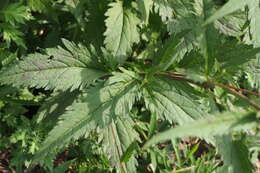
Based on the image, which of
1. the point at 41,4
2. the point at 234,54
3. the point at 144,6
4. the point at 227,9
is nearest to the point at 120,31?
the point at 144,6

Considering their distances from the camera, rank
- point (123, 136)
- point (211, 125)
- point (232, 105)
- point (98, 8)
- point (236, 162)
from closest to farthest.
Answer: point (211, 125), point (236, 162), point (232, 105), point (123, 136), point (98, 8)

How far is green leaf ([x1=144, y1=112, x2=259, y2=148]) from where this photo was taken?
37.5 inches

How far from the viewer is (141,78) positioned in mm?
1815

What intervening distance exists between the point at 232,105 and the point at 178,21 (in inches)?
23.3

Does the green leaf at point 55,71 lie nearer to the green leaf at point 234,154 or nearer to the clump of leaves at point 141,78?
the clump of leaves at point 141,78

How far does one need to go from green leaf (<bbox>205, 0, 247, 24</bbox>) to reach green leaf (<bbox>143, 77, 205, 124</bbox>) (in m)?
0.46

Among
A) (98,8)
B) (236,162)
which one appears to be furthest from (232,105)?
(98,8)

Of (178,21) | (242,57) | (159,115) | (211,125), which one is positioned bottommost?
(159,115)

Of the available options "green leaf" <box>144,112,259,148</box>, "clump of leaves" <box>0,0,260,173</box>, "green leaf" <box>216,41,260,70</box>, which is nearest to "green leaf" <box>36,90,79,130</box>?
"clump of leaves" <box>0,0,260,173</box>

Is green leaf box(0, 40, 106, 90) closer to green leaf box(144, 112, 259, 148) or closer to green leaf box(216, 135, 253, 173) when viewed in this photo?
green leaf box(216, 135, 253, 173)

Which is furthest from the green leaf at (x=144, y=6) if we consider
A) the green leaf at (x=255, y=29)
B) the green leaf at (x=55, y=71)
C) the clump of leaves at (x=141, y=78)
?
the green leaf at (x=255, y=29)

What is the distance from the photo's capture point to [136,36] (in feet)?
6.90

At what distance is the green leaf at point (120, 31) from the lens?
6.63 feet

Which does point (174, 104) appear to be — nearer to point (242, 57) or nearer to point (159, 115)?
point (159, 115)
